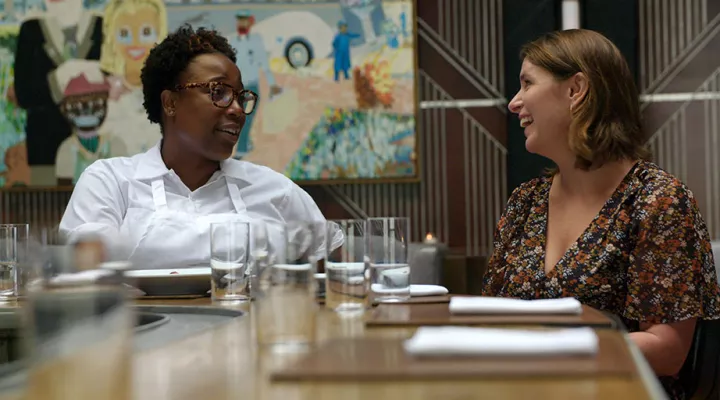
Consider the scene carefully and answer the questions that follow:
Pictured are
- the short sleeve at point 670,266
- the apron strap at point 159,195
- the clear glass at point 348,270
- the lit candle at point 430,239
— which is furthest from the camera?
the lit candle at point 430,239

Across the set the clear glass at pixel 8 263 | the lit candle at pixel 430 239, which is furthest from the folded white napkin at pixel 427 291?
the lit candle at pixel 430 239

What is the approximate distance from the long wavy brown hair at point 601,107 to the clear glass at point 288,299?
3.64ft

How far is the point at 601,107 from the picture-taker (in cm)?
211

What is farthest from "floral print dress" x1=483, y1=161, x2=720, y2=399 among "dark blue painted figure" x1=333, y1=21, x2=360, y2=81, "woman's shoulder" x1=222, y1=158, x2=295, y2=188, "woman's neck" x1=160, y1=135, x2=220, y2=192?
"dark blue painted figure" x1=333, y1=21, x2=360, y2=81

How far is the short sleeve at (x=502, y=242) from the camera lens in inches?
86.4

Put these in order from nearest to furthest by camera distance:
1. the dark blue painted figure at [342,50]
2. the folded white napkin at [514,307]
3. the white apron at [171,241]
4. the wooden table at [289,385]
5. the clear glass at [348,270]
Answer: the wooden table at [289,385] < the folded white napkin at [514,307] < the clear glass at [348,270] < the white apron at [171,241] < the dark blue painted figure at [342,50]

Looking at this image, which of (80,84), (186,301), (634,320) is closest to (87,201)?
(186,301)

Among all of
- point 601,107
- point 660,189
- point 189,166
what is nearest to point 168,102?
point 189,166

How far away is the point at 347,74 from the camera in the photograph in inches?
164

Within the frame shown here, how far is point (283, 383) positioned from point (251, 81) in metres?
3.51

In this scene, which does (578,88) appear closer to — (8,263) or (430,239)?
(8,263)

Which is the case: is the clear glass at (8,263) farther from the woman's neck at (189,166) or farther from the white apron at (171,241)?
the woman's neck at (189,166)

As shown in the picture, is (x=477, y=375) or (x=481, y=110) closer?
(x=477, y=375)

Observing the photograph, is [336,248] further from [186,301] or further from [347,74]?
[347,74]
